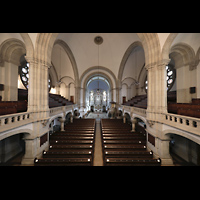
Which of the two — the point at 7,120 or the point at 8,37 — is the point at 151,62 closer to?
the point at 7,120

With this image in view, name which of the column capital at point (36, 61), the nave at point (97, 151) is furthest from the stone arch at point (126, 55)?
the column capital at point (36, 61)

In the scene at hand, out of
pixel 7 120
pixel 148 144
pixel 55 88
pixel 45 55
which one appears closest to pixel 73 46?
pixel 55 88

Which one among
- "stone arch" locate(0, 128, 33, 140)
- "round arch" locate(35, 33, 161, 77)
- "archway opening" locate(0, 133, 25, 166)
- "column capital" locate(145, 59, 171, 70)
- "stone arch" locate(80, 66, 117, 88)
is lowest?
"archway opening" locate(0, 133, 25, 166)

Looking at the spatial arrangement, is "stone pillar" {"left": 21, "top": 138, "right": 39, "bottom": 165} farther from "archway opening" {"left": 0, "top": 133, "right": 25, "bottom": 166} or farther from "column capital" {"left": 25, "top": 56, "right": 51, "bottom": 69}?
"column capital" {"left": 25, "top": 56, "right": 51, "bottom": 69}

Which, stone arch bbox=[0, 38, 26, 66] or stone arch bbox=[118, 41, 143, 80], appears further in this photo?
stone arch bbox=[118, 41, 143, 80]

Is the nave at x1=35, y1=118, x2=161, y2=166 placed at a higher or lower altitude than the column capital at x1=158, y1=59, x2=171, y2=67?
lower

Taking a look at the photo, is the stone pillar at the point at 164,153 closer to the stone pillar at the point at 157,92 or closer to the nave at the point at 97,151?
the nave at the point at 97,151

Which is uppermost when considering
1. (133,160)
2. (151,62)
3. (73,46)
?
(73,46)

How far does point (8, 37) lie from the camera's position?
6867mm

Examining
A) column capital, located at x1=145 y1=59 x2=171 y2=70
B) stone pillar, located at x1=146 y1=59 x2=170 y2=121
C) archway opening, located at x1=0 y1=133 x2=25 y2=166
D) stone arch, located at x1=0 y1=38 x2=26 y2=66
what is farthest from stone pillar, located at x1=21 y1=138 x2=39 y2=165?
column capital, located at x1=145 y1=59 x2=171 y2=70

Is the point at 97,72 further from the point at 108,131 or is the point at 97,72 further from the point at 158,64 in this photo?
the point at 158,64
